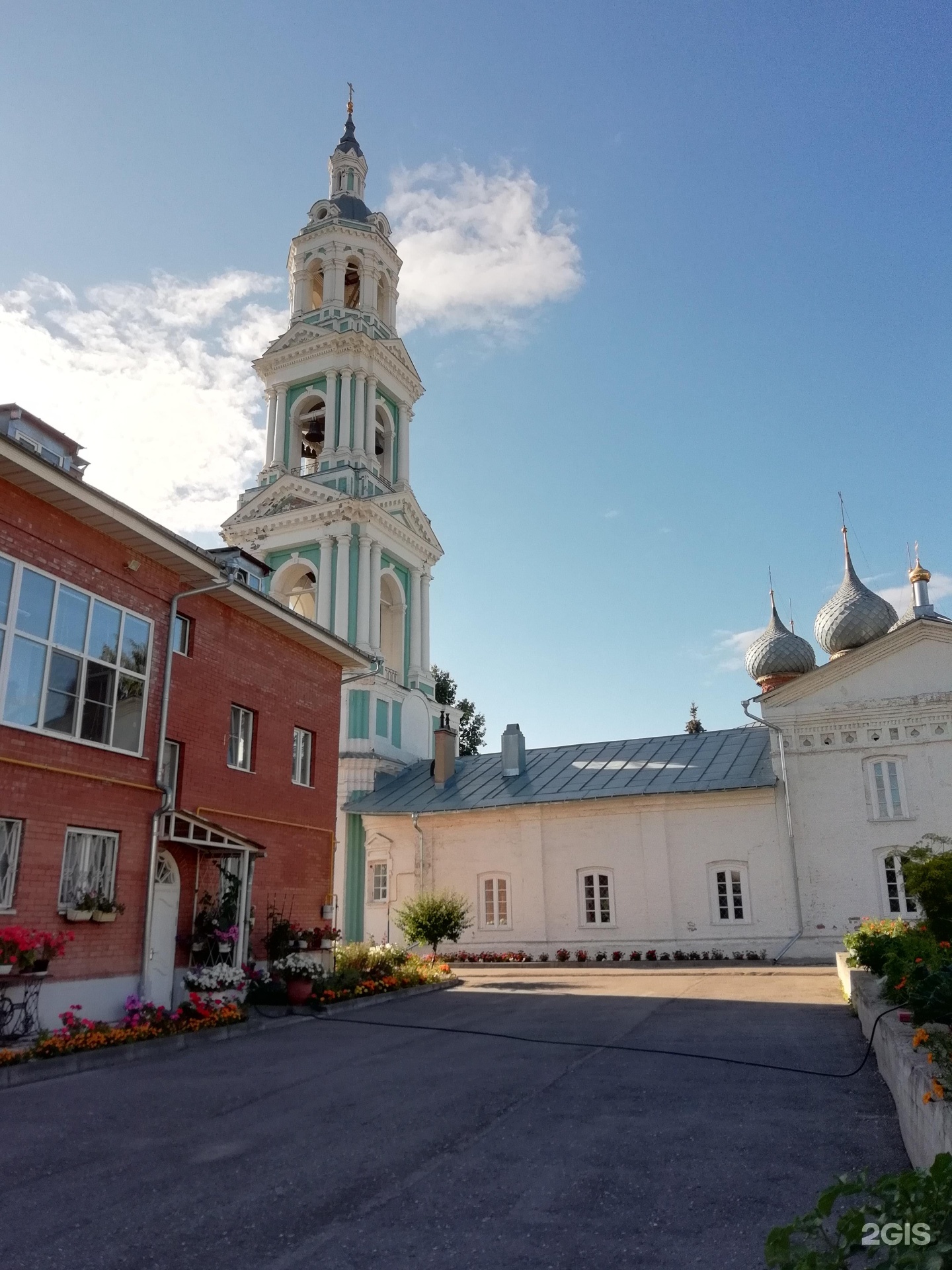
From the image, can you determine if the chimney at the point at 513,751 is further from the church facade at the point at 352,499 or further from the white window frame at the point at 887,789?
the white window frame at the point at 887,789

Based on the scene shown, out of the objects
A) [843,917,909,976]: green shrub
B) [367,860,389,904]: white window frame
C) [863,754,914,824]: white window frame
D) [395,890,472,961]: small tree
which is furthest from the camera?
[367,860,389,904]: white window frame

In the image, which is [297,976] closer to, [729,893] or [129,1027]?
[129,1027]

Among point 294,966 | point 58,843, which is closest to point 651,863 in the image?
point 294,966

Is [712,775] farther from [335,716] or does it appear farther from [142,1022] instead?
[142,1022]

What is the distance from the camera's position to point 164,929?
14.6 m

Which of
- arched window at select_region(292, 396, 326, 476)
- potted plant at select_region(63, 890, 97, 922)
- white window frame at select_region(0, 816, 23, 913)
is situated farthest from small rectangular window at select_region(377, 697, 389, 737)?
white window frame at select_region(0, 816, 23, 913)

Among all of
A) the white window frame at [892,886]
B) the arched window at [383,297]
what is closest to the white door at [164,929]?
the white window frame at [892,886]

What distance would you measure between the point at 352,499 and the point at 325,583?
117 inches

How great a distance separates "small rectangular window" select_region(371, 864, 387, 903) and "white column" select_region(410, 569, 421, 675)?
23.7 ft

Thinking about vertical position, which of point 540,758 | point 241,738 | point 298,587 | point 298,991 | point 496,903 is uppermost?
point 298,587

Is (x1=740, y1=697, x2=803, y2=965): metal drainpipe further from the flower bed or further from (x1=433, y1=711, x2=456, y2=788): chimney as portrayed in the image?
the flower bed

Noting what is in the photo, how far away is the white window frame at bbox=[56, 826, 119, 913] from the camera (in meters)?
12.5

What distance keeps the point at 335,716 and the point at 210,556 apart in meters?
6.29

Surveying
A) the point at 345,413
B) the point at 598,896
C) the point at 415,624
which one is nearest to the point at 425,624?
the point at 415,624
